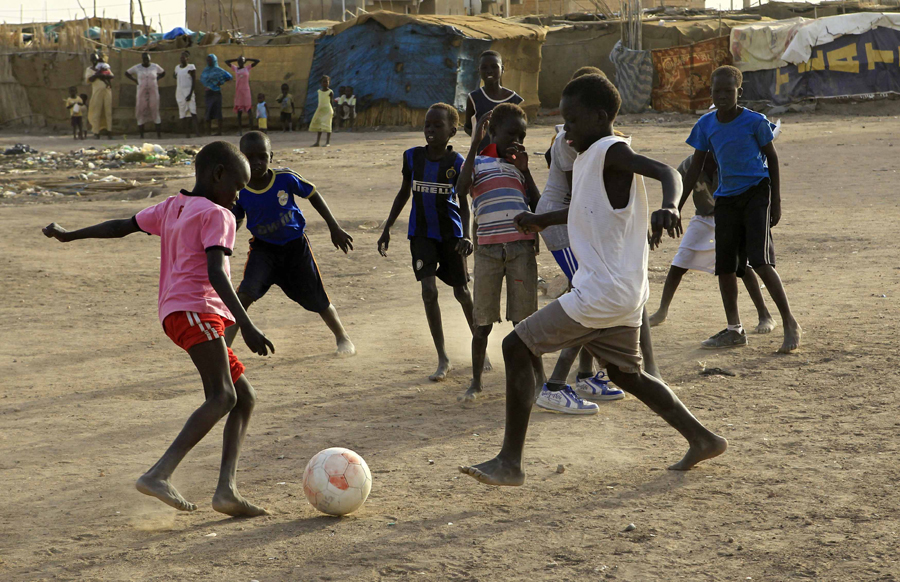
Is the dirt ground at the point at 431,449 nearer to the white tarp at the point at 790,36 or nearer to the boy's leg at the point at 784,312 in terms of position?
the boy's leg at the point at 784,312

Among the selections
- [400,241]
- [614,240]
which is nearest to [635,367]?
[614,240]

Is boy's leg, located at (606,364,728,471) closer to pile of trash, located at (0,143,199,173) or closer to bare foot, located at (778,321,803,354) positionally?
bare foot, located at (778,321,803,354)

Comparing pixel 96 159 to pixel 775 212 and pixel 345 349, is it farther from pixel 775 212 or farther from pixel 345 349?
pixel 775 212

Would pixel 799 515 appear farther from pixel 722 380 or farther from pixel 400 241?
pixel 400 241

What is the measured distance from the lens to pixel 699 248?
632cm

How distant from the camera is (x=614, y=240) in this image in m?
3.29

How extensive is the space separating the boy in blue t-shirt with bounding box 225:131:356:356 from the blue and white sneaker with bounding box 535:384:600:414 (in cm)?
152

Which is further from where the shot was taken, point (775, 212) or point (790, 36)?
point (790, 36)

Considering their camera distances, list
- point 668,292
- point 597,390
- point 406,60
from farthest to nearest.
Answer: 1. point 406,60
2. point 668,292
3. point 597,390

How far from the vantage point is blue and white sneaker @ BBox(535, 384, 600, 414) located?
15.2ft

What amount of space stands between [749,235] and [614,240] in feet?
8.66

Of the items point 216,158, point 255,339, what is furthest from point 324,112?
point 255,339

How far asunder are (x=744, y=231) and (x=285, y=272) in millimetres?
2915

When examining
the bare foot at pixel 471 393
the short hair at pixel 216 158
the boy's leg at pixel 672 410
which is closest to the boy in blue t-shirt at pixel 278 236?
the bare foot at pixel 471 393
